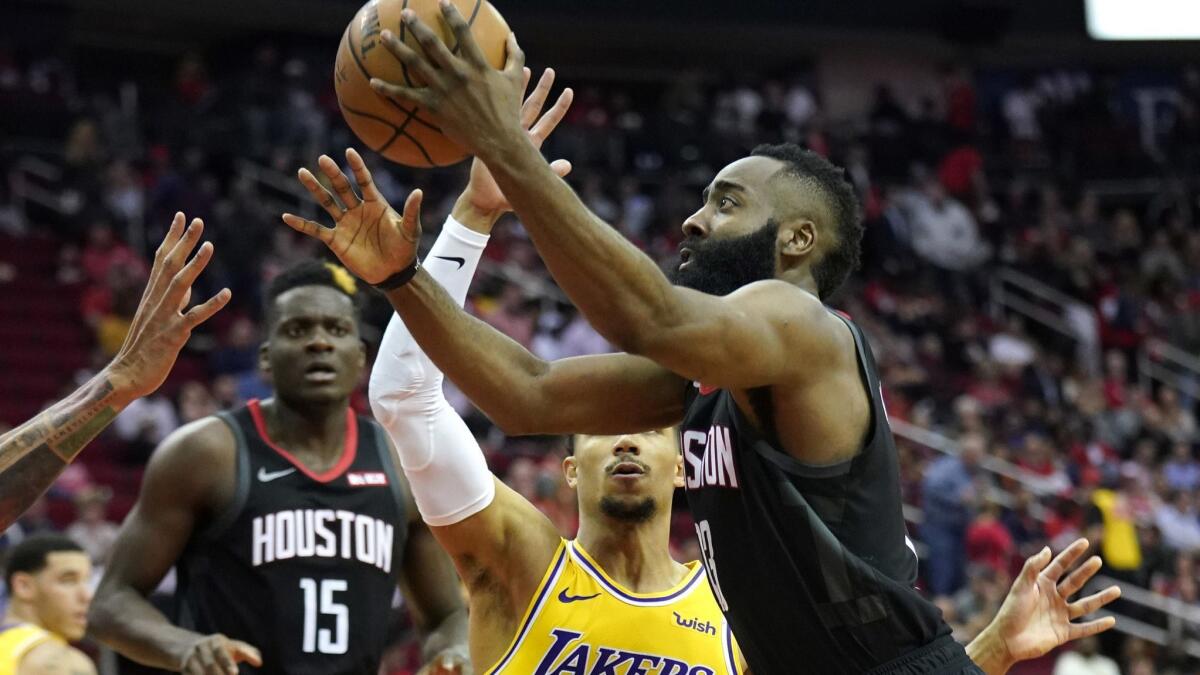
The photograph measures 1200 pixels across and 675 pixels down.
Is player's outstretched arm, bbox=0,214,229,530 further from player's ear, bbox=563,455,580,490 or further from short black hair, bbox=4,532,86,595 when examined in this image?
short black hair, bbox=4,532,86,595

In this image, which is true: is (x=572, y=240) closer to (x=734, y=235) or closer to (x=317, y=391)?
(x=734, y=235)

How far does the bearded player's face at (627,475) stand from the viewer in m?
4.84

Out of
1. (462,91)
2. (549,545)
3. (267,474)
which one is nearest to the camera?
(462,91)

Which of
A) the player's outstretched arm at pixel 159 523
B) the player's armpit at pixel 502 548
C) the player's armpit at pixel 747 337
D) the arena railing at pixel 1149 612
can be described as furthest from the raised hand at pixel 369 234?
the arena railing at pixel 1149 612

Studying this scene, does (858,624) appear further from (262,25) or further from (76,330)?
(262,25)

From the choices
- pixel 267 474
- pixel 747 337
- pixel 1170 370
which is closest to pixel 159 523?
pixel 267 474

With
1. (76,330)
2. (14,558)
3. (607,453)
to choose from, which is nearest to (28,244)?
(76,330)

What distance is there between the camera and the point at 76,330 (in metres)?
14.8

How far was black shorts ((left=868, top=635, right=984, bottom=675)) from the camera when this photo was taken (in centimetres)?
348

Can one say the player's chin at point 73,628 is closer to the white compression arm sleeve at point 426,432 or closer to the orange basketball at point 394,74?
the white compression arm sleeve at point 426,432

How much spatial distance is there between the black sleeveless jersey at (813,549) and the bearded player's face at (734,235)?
25 centimetres

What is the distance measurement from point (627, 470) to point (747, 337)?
1.72 m

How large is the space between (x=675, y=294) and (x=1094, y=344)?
16514mm

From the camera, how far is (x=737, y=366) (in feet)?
10.4
